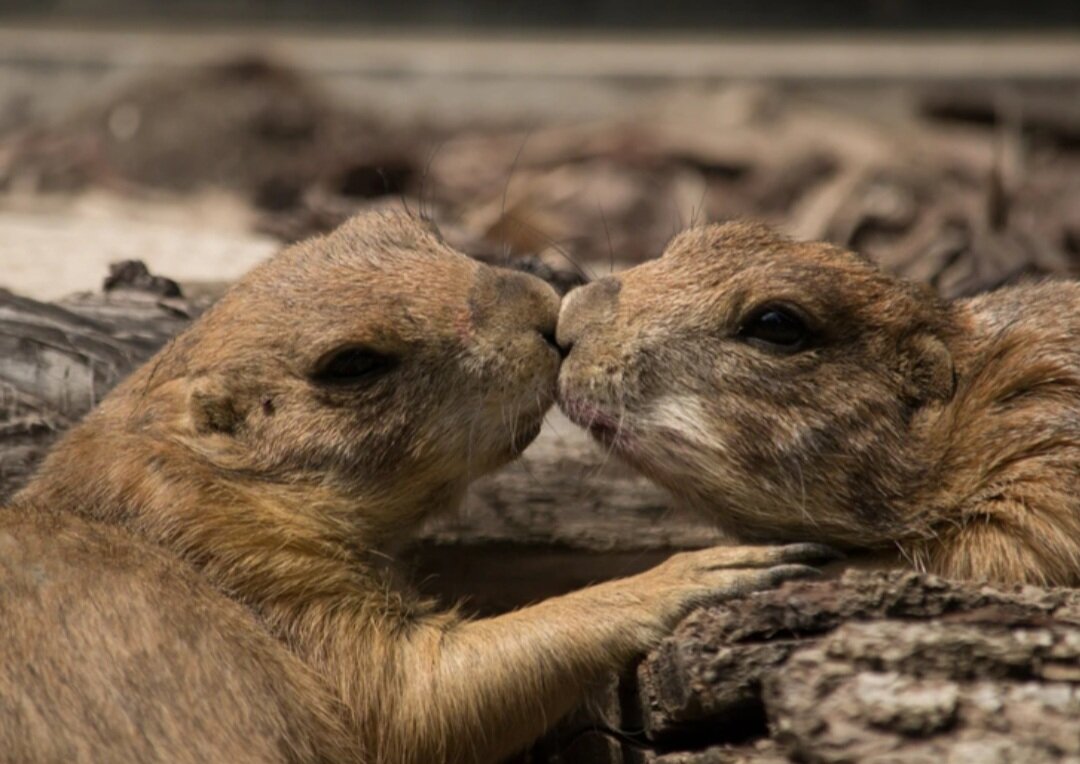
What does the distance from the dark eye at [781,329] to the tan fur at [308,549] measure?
802 mm

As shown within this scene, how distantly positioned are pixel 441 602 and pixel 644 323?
1.53 m

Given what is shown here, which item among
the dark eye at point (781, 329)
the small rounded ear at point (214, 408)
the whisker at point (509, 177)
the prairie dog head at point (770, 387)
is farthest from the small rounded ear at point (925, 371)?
the whisker at point (509, 177)

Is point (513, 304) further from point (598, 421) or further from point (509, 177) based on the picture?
point (509, 177)

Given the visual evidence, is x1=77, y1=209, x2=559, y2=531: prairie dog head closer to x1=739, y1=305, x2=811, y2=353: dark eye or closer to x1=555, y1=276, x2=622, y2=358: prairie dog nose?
x1=555, y1=276, x2=622, y2=358: prairie dog nose

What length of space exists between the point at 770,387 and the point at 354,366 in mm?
1533

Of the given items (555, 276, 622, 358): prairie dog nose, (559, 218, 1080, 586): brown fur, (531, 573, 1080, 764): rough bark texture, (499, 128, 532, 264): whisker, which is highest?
(499, 128, 532, 264): whisker

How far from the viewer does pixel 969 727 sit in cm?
478

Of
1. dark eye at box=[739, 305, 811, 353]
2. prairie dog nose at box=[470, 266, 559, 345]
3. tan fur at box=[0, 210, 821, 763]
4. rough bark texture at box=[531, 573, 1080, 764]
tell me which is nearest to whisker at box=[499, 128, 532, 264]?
prairie dog nose at box=[470, 266, 559, 345]

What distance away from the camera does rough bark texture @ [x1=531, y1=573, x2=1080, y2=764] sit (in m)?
4.78

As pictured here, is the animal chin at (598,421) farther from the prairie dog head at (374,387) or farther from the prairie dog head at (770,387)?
the prairie dog head at (374,387)

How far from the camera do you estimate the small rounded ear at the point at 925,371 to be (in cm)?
628

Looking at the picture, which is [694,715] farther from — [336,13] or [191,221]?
[336,13]

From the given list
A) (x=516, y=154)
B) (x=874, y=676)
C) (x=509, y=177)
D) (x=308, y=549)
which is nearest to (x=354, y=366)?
(x=308, y=549)

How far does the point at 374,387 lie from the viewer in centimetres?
623
